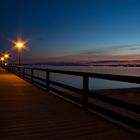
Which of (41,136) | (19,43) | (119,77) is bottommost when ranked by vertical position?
(41,136)

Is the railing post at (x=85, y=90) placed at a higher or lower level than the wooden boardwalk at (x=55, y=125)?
higher

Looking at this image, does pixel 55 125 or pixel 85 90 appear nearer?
pixel 55 125

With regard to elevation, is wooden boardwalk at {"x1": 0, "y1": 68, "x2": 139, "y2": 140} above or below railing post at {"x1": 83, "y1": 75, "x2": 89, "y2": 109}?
below

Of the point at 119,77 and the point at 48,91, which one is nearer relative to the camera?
the point at 119,77

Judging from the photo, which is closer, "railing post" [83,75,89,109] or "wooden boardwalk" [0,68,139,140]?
"wooden boardwalk" [0,68,139,140]

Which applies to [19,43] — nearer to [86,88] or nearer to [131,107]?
[86,88]

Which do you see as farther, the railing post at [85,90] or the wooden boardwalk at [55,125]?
the railing post at [85,90]

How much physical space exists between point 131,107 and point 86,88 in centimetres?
183

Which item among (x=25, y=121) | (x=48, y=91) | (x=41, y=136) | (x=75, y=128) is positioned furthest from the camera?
(x=48, y=91)

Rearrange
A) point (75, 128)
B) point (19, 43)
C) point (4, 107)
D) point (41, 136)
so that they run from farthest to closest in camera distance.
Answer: point (19, 43)
point (4, 107)
point (75, 128)
point (41, 136)

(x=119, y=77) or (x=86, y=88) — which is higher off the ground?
(x=119, y=77)

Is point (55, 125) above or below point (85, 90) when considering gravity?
below

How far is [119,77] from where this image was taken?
14.1 ft

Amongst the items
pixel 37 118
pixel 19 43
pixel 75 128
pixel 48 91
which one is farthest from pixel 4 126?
pixel 19 43
